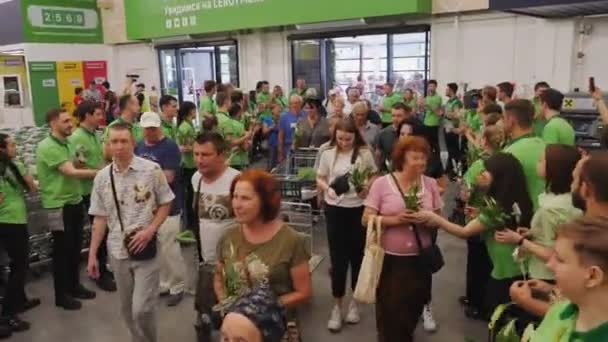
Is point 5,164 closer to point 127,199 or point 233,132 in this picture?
point 127,199

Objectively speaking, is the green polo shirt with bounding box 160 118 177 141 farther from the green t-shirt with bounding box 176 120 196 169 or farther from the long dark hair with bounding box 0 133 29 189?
the long dark hair with bounding box 0 133 29 189

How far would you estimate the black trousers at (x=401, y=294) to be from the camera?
9.79 feet

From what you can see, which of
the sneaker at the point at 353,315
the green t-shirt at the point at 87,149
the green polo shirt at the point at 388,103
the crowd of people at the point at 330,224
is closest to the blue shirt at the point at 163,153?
the crowd of people at the point at 330,224

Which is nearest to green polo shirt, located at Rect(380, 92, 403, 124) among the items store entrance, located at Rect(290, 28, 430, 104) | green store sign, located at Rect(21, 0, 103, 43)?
store entrance, located at Rect(290, 28, 430, 104)

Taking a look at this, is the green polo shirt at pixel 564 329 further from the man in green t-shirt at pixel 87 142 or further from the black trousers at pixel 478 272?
the man in green t-shirt at pixel 87 142

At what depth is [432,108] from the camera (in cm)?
902

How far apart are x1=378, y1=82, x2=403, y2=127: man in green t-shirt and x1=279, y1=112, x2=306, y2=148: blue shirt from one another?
2749 millimetres

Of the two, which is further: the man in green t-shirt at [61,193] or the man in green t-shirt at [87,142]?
the man in green t-shirt at [87,142]

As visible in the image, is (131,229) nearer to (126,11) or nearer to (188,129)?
(188,129)

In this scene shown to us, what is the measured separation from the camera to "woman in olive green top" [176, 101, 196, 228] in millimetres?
5543

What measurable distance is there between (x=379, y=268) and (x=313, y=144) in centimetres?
331

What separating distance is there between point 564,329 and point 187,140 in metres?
4.67

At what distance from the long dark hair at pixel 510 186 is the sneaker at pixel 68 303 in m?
3.56

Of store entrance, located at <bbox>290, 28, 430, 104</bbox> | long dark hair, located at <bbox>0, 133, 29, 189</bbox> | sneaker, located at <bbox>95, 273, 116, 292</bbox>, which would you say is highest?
store entrance, located at <bbox>290, 28, 430, 104</bbox>
